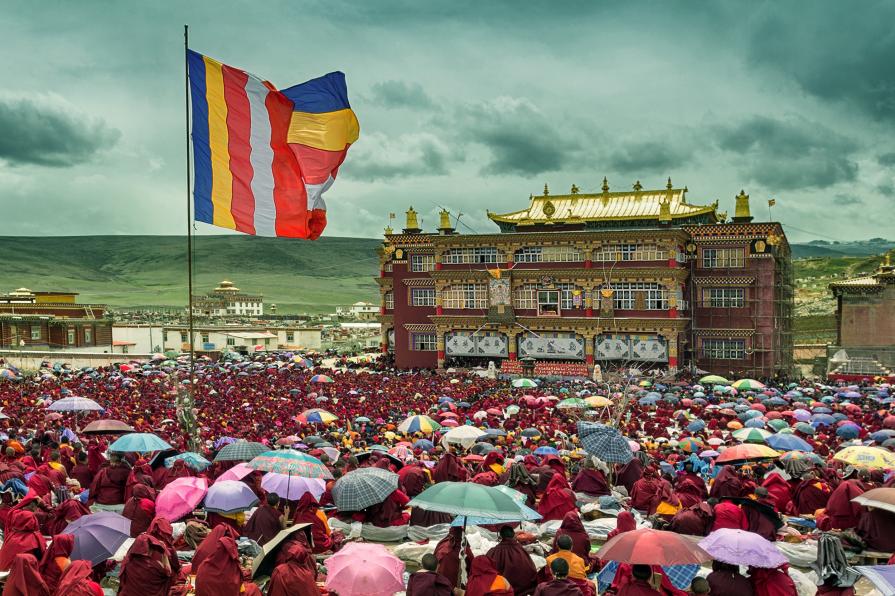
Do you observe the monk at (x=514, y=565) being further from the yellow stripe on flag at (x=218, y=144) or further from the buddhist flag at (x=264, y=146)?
the yellow stripe on flag at (x=218, y=144)

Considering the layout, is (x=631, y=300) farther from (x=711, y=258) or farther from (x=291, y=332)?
(x=291, y=332)

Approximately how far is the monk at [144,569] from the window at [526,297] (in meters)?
44.7

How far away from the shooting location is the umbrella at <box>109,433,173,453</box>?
624 inches

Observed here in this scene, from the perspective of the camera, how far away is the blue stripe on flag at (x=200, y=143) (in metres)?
16.3

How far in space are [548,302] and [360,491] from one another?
134 ft

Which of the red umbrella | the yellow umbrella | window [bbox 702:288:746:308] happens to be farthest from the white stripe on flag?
window [bbox 702:288:746:308]

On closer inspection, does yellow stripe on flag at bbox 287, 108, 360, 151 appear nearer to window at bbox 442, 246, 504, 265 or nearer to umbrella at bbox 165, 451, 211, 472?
umbrella at bbox 165, 451, 211, 472

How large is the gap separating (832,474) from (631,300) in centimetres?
3556

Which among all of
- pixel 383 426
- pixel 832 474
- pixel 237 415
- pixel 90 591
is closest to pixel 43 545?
pixel 90 591

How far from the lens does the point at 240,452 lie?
15742mm

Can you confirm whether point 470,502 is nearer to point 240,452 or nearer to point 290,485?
point 290,485

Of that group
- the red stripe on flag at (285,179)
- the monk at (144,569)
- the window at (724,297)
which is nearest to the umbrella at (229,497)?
the monk at (144,569)

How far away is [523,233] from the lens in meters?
53.7

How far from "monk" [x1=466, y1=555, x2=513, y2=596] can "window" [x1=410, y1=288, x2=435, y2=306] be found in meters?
47.7
